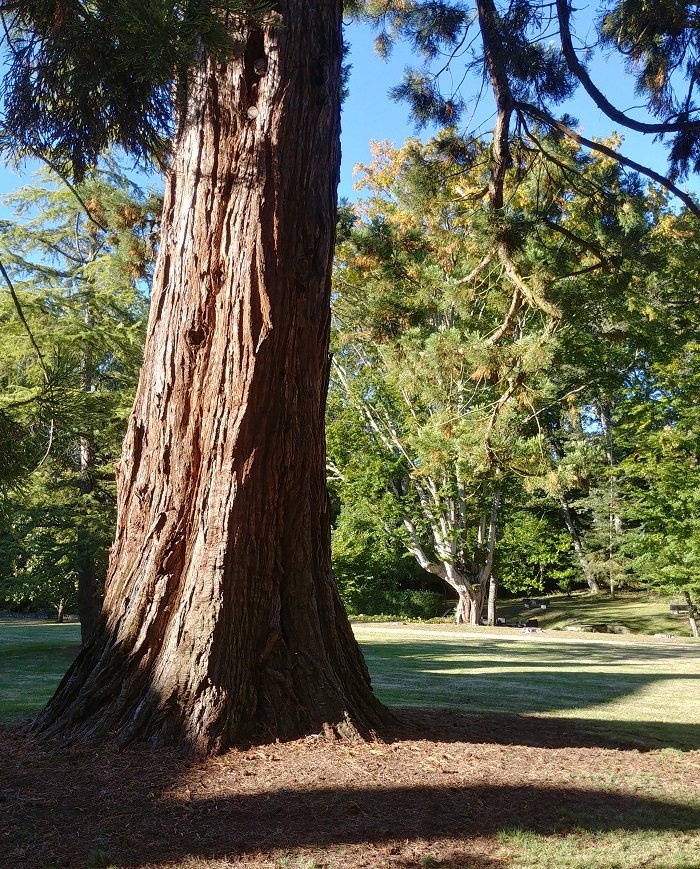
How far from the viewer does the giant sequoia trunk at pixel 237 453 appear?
3.87 metres

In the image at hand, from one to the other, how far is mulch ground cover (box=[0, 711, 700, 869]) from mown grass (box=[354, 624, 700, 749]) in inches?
61.9

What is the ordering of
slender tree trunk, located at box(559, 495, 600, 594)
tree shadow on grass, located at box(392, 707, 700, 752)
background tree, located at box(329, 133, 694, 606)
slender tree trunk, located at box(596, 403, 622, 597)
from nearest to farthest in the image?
tree shadow on grass, located at box(392, 707, 700, 752), background tree, located at box(329, 133, 694, 606), slender tree trunk, located at box(596, 403, 622, 597), slender tree trunk, located at box(559, 495, 600, 594)

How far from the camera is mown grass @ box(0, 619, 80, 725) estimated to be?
225 inches

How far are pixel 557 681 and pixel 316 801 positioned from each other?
6.28 m

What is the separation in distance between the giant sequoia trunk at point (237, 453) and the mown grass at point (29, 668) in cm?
150

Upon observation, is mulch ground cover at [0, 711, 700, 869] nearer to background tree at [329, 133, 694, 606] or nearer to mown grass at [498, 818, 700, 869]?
mown grass at [498, 818, 700, 869]

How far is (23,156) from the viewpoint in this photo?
4.36m

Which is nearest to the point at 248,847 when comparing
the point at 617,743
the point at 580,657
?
the point at 617,743

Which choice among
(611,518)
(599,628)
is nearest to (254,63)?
(599,628)

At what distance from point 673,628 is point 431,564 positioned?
7.91 m

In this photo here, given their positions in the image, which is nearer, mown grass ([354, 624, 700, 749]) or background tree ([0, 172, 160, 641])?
mown grass ([354, 624, 700, 749])

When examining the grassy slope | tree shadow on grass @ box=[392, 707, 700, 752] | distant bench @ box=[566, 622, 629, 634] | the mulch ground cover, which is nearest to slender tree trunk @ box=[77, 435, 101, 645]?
tree shadow on grass @ box=[392, 707, 700, 752]

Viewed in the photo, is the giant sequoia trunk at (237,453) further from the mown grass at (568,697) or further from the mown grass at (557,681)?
the mown grass at (557,681)

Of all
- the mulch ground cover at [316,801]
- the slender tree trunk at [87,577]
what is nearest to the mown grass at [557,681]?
the mulch ground cover at [316,801]
